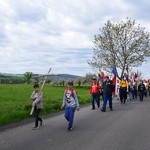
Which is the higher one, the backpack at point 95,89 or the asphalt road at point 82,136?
the backpack at point 95,89

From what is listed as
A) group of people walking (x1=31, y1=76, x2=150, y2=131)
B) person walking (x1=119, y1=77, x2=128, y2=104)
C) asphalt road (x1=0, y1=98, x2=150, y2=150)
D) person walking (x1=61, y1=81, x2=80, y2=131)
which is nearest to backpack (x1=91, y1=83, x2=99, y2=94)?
group of people walking (x1=31, y1=76, x2=150, y2=131)

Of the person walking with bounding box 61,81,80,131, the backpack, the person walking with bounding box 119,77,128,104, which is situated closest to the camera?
the person walking with bounding box 61,81,80,131

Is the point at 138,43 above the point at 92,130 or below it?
above

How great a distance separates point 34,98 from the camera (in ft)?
50.7

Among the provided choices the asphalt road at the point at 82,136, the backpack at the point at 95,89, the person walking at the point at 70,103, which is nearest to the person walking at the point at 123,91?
the backpack at the point at 95,89

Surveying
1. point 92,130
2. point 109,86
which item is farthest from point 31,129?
point 109,86

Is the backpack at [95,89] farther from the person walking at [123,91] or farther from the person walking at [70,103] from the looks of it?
the person walking at [70,103]

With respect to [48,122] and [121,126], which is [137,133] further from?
[48,122]

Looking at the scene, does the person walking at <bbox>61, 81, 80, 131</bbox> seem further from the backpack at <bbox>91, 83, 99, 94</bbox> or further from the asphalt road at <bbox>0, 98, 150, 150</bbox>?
the backpack at <bbox>91, 83, 99, 94</bbox>

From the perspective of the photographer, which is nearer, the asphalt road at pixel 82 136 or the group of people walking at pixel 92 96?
the asphalt road at pixel 82 136

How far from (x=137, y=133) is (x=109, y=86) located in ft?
34.2

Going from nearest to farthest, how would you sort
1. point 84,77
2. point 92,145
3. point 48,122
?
point 92,145 → point 48,122 → point 84,77

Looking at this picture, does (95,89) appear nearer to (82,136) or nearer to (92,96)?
(92,96)

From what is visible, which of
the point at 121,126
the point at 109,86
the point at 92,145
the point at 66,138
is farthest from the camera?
the point at 109,86
